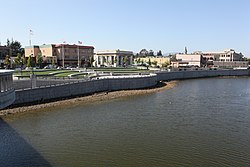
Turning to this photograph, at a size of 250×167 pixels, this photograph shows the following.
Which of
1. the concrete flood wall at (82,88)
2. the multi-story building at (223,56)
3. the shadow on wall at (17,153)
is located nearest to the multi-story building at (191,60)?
the multi-story building at (223,56)

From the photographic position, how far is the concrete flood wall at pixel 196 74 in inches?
3430

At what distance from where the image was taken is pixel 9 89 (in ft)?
69.7

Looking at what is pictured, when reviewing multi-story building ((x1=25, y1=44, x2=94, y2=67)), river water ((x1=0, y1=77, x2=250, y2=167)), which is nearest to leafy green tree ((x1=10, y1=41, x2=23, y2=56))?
multi-story building ((x1=25, y1=44, x2=94, y2=67))

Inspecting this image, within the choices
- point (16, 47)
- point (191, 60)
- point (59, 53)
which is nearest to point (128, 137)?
point (59, 53)

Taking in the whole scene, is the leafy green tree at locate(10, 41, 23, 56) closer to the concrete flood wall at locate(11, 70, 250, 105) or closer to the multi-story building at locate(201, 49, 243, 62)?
the concrete flood wall at locate(11, 70, 250, 105)

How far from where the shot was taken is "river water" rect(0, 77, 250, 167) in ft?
67.4

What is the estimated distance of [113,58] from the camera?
471 feet

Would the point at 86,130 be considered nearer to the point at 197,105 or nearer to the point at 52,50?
the point at 197,105

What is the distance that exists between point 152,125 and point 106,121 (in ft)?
19.7

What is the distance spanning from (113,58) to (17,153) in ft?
404

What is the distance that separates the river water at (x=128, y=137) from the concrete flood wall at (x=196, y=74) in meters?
46.4

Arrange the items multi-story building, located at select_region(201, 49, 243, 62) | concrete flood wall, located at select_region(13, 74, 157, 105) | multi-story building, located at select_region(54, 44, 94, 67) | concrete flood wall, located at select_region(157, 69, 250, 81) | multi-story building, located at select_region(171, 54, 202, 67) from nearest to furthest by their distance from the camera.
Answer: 1. concrete flood wall, located at select_region(13, 74, 157, 105)
2. concrete flood wall, located at select_region(157, 69, 250, 81)
3. multi-story building, located at select_region(54, 44, 94, 67)
4. multi-story building, located at select_region(171, 54, 202, 67)
5. multi-story building, located at select_region(201, 49, 243, 62)

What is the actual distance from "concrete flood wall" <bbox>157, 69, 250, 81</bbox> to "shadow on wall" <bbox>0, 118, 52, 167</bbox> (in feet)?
200

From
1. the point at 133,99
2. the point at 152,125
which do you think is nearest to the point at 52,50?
the point at 133,99
